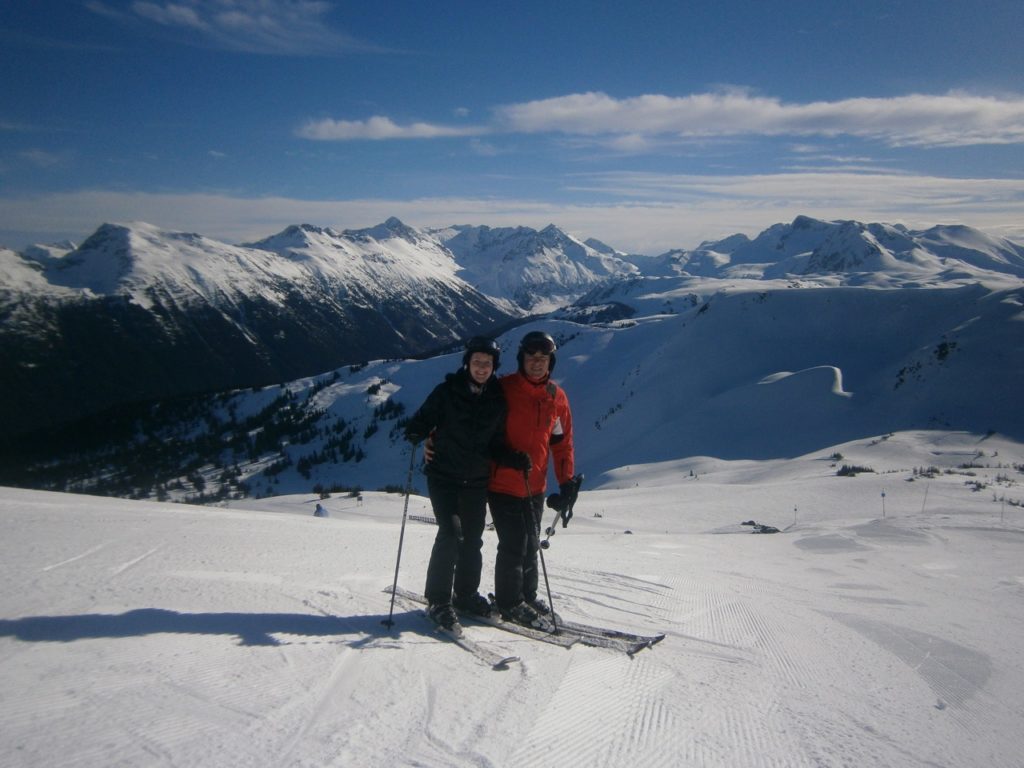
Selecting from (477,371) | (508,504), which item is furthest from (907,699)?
(477,371)

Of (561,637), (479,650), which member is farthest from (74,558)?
(561,637)

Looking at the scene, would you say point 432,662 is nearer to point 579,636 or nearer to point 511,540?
point 579,636

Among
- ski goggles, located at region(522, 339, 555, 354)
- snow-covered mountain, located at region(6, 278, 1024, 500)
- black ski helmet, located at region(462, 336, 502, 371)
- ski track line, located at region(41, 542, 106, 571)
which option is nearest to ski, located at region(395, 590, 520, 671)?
black ski helmet, located at region(462, 336, 502, 371)

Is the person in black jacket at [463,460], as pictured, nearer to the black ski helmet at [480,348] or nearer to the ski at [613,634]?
the black ski helmet at [480,348]

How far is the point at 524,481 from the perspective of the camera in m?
5.10

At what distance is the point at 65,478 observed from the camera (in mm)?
100438

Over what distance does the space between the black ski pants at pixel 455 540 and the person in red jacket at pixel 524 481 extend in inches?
8.4

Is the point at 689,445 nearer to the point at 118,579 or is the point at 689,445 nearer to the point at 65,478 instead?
the point at 118,579

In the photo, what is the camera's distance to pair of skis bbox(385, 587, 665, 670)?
3.98m

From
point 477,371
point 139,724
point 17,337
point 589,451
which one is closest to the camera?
point 139,724

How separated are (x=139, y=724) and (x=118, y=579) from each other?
2418 millimetres

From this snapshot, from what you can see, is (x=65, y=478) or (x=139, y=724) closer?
(x=139, y=724)

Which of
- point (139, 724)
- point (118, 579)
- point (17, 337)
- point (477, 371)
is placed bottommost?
point (17, 337)

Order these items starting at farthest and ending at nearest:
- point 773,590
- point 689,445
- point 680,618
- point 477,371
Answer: point 689,445
point 773,590
point 680,618
point 477,371
